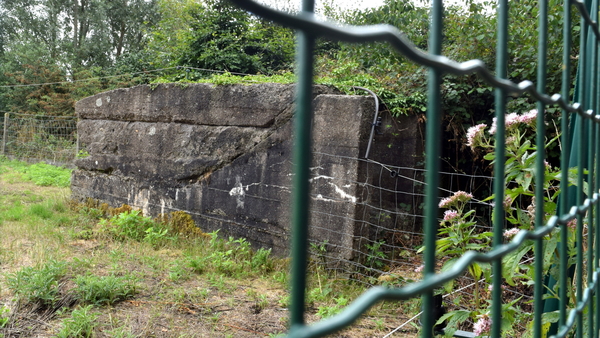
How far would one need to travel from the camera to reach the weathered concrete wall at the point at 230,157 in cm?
399

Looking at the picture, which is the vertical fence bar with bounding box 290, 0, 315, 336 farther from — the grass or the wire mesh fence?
the wire mesh fence

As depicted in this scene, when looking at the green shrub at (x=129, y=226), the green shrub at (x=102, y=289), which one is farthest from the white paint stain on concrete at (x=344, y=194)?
the green shrub at (x=129, y=226)

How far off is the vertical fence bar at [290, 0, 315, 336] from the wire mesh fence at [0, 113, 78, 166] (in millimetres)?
11486

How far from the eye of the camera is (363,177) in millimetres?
3959

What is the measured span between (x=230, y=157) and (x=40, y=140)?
9.13 m

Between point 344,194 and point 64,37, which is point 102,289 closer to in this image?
point 344,194

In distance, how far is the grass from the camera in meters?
2.92

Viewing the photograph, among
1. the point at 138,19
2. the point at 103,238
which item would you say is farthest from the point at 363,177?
the point at 138,19

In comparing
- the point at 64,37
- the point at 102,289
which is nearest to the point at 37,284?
the point at 102,289

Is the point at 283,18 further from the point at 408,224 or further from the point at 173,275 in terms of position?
the point at 408,224

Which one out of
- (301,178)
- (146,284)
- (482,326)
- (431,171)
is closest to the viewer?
(301,178)

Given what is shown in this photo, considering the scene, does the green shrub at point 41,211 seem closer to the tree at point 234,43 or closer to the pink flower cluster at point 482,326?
the tree at point 234,43

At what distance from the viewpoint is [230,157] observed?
15.3 feet

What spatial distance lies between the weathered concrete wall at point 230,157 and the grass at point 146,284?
0.82 feet
